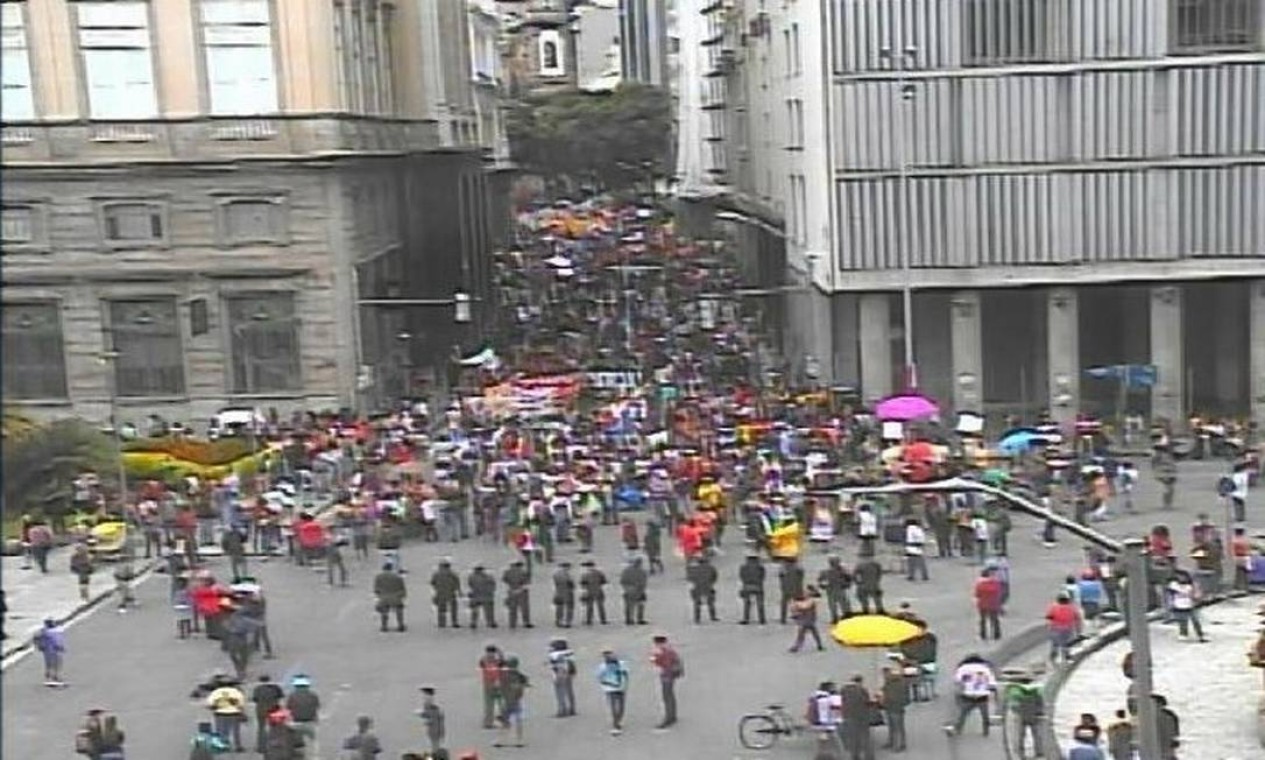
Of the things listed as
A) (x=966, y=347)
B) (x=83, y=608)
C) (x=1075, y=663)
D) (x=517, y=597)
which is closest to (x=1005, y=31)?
(x=966, y=347)

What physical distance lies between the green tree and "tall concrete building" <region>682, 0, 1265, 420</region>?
1648 cm

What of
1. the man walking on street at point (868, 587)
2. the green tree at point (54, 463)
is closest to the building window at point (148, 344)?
the green tree at point (54, 463)

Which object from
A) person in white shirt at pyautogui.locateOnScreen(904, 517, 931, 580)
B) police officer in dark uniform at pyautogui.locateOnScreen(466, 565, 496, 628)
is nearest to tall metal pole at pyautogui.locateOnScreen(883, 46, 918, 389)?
person in white shirt at pyautogui.locateOnScreen(904, 517, 931, 580)

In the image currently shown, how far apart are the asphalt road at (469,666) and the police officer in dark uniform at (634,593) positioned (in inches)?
9.4

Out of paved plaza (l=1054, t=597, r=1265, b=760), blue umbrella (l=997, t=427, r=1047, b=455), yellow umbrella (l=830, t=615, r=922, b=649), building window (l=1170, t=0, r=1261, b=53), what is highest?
building window (l=1170, t=0, r=1261, b=53)

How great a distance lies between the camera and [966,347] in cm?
4088

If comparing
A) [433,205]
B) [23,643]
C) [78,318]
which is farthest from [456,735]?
[433,205]

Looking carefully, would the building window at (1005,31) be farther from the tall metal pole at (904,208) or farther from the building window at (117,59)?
the building window at (117,59)

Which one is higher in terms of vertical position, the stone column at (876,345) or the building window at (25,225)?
the building window at (25,225)

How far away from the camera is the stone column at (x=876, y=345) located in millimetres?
41312

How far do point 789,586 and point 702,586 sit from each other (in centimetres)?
126

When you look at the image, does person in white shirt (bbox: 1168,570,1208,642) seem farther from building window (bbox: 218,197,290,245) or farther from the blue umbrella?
building window (bbox: 218,197,290,245)

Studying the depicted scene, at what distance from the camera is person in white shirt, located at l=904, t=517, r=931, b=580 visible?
2624 cm

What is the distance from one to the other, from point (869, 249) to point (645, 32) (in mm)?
92860
